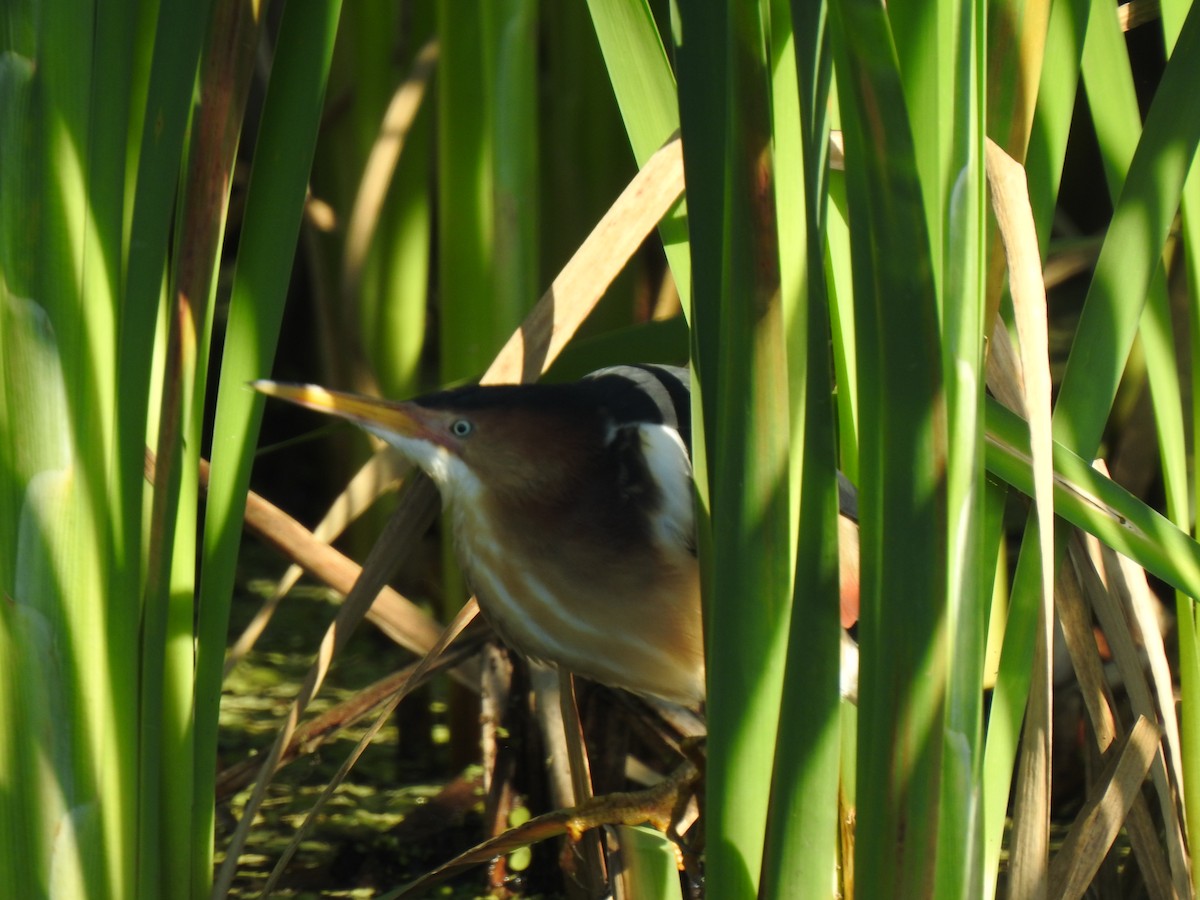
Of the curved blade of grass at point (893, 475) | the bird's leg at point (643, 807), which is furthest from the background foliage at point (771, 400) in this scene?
the bird's leg at point (643, 807)

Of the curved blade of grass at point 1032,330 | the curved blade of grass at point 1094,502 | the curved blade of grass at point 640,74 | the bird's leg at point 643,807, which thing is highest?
the curved blade of grass at point 640,74

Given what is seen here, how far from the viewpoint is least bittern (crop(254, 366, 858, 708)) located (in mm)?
1158

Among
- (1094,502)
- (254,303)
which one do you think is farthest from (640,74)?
(1094,502)

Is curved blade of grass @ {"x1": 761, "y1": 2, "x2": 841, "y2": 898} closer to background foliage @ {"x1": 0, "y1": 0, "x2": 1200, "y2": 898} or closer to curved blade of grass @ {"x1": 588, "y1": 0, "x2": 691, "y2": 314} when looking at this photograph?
background foliage @ {"x1": 0, "y1": 0, "x2": 1200, "y2": 898}

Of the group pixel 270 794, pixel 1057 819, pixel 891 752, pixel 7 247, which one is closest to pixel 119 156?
pixel 7 247

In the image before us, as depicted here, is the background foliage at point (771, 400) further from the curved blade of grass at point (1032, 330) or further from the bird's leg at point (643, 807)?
the bird's leg at point (643, 807)

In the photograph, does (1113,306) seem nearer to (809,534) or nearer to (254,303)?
(809,534)

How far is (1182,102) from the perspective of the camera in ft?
2.74

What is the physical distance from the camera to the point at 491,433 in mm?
1144

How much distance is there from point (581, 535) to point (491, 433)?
12 cm

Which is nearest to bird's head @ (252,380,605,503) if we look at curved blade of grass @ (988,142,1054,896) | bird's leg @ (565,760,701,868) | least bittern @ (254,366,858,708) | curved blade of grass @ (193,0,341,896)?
least bittern @ (254,366,858,708)

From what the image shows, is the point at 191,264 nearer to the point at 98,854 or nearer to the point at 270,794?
the point at 98,854

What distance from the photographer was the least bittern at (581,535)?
45.6 inches

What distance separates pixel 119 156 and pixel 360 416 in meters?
0.33
